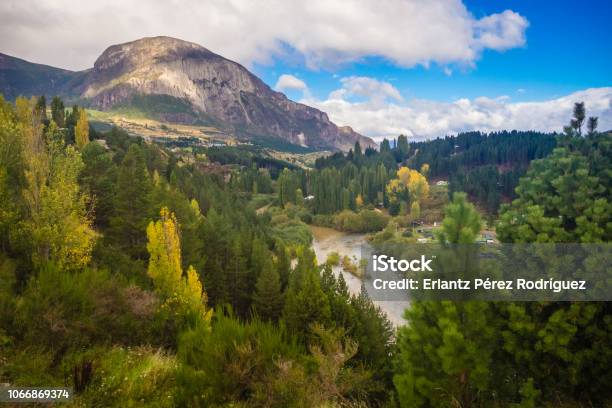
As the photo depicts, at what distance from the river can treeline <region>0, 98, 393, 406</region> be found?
2426cm

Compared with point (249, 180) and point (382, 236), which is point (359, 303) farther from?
point (249, 180)

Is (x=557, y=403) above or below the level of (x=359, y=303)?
above

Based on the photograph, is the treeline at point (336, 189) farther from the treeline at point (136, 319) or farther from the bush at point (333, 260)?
the treeline at point (136, 319)

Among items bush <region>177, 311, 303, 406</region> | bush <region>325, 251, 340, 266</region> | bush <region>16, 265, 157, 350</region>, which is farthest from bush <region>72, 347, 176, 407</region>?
bush <region>325, 251, 340, 266</region>

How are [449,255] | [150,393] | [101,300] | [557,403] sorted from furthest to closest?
[557,403], [449,255], [101,300], [150,393]

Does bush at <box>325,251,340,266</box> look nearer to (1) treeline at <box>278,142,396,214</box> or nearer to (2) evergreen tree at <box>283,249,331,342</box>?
(1) treeline at <box>278,142,396,214</box>

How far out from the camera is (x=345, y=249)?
320ft

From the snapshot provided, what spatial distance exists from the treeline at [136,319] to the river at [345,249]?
24258 millimetres

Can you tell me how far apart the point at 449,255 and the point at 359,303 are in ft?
71.9

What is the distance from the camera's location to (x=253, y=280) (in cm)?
4459

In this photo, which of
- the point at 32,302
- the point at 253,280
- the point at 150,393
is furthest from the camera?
the point at 253,280

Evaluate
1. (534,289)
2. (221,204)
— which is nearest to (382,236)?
(221,204)

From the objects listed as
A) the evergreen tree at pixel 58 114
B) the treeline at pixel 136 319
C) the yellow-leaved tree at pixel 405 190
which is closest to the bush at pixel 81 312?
the treeline at pixel 136 319

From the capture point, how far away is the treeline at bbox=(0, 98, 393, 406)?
331 inches
